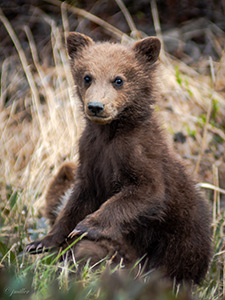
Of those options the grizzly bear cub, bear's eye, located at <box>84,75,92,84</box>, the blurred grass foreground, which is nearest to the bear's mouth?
the grizzly bear cub

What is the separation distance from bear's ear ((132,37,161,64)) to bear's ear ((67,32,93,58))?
0.46 meters

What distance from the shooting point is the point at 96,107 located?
3.97 m

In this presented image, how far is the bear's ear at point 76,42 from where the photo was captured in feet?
15.4

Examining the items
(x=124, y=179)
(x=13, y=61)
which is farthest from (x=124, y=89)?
(x=13, y=61)

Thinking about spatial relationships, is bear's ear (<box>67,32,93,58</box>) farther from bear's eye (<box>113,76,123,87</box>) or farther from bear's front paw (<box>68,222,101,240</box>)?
bear's front paw (<box>68,222,101,240</box>)

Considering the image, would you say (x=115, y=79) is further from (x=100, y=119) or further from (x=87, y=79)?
(x=100, y=119)

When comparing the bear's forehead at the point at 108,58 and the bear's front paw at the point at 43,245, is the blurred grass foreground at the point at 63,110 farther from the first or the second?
the bear's forehead at the point at 108,58

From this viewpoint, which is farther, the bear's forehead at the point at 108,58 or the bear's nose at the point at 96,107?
the bear's forehead at the point at 108,58

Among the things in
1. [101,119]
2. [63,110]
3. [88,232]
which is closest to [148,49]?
[101,119]

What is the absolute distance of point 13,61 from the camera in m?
8.52

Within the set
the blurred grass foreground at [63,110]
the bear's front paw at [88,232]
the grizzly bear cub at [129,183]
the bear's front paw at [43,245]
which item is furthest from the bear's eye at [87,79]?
→ the bear's front paw at [43,245]

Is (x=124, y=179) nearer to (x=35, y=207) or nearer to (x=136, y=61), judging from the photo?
(x=136, y=61)

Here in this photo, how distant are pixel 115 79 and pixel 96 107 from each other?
0.39 m

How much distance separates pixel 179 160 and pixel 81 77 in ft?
3.61
